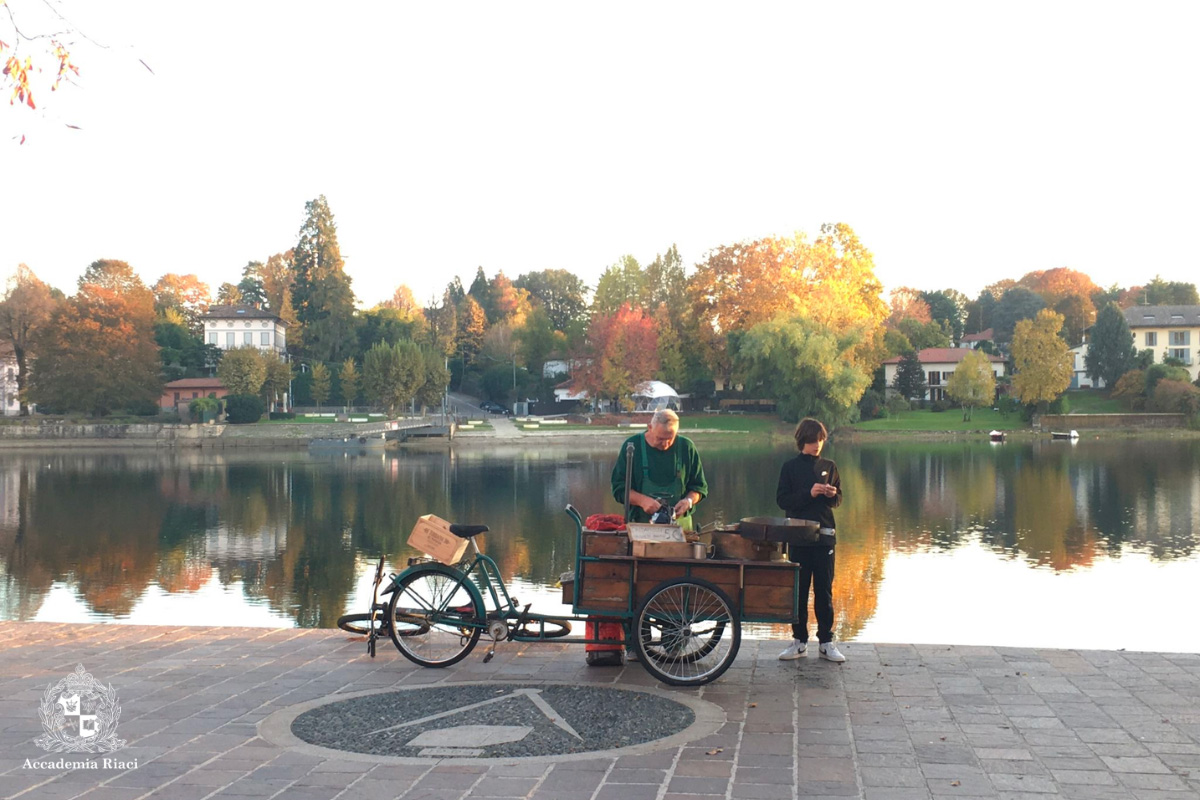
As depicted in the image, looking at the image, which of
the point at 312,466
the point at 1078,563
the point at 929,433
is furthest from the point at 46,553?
the point at 929,433

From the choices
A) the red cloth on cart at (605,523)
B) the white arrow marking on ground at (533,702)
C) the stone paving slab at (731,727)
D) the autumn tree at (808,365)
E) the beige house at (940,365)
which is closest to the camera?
the stone paving slab at (731,727)

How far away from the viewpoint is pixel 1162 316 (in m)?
85.8

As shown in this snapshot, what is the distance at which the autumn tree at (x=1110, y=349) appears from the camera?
244 feet

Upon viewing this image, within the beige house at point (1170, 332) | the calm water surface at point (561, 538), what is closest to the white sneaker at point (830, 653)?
the calm water surface at point (561, 538)

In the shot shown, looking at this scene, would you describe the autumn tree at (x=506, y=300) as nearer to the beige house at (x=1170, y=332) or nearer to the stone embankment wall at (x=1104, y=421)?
the stone embankment wall at (x=1104, y=421)

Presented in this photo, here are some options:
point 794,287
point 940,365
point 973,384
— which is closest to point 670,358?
point 794,287

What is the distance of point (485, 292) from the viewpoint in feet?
371

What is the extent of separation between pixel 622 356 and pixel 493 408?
21.9 m

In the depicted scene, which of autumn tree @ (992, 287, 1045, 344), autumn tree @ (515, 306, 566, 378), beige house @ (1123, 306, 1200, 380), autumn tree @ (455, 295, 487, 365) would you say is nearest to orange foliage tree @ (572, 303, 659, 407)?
autumn tree @ (515, 306, 566, 378)

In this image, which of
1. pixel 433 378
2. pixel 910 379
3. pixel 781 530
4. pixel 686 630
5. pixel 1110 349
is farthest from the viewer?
pixel 910 379

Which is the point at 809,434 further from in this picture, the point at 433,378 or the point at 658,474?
the point at 433,378

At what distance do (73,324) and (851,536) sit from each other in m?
59.3

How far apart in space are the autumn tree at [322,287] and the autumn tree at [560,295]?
2674 cm

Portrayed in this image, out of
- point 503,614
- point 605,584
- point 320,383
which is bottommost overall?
point 503,614
